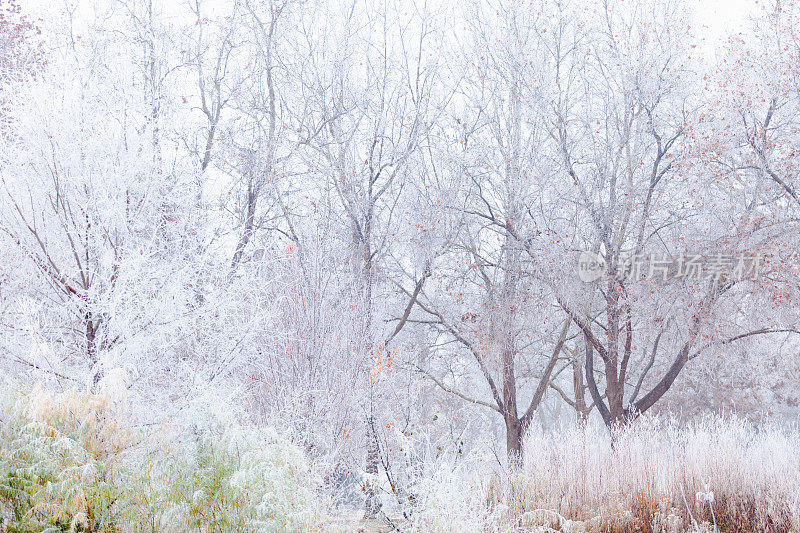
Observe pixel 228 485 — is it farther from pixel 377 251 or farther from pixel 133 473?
pixel 377 251

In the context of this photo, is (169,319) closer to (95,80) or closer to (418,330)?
(95,80)

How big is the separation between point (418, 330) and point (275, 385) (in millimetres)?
7620

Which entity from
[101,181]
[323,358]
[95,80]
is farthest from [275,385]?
[95,80]

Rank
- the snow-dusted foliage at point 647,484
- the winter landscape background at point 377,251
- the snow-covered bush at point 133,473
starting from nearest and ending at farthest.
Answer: the snow-covered bush at point 133,473
the winter landscape background at point 377,251
the snow-dusted foliage at point 647,484

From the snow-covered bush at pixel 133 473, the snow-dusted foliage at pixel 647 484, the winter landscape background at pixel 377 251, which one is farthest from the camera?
the snow-dusted foliage at pixel 647 484

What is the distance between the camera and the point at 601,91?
513 inches

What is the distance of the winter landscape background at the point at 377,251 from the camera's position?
20.0 ft

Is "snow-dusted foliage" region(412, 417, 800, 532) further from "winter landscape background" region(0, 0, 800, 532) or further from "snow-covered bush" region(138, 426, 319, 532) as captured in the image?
"snow-covered bush" region(138, 426, 319, 532)

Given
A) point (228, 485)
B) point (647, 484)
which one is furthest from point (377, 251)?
point (228, 485)

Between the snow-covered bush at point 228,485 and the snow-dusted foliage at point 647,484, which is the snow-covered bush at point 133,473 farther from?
the snow-dusted foliage at point 647,484

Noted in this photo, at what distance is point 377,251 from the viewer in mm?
12734

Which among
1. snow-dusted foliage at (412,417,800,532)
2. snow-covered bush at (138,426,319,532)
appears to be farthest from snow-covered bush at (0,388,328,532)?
snow-dusted foliage at (412,417,800,532)

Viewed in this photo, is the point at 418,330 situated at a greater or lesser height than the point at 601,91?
lesser

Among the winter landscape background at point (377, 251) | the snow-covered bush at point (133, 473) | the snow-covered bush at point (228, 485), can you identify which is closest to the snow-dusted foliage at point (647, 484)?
the winter landscape background at point (377, 251)
